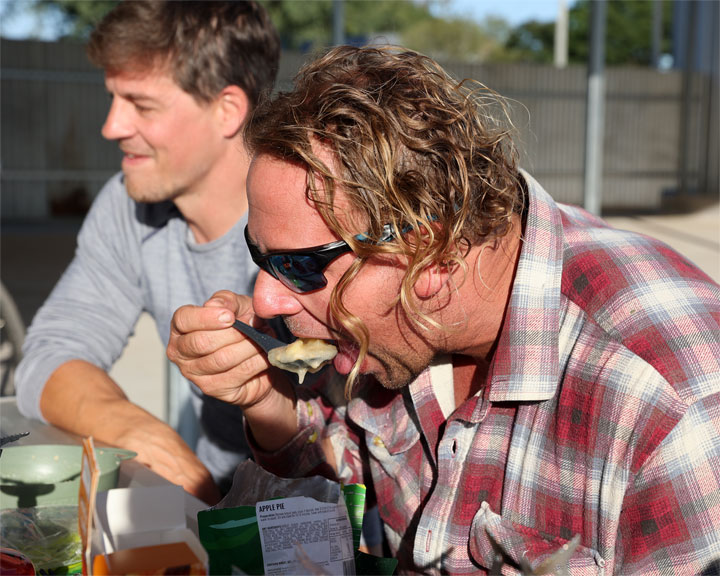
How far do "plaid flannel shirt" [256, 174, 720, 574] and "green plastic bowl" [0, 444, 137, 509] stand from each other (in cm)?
60

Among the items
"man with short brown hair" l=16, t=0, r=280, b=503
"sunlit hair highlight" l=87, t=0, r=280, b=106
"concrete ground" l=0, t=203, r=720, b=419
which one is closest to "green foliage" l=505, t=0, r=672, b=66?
"concrete ground" l=0, t=203, r=720, b=419

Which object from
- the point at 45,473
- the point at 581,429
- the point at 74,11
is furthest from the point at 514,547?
the point at 74,11

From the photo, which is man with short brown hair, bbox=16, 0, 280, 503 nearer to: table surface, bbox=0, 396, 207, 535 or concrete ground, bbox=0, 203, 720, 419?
table surface, bbox=0, 396, 207, 535

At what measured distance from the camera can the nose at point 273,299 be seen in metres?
1.57

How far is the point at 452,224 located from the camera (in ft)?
4.69

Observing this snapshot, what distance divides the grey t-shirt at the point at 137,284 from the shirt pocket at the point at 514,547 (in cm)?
114

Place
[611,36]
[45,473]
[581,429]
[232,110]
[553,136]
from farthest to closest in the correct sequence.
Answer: [611,36] < [553,136] < [232,110] < [45,473] < [581,429]

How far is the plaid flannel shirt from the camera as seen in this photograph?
1.25 m

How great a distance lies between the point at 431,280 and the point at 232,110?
55.0 inches

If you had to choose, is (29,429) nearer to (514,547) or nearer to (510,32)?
(514,547)

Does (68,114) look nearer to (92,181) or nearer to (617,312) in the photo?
(92,181)

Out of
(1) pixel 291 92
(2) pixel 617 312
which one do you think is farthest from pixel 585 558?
(1) pixel 291 92

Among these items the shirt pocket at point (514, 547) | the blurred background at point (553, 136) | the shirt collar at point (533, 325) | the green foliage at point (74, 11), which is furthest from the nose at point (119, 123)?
the green foliage at point (74, 11)

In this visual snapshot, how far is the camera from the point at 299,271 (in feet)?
4.91
